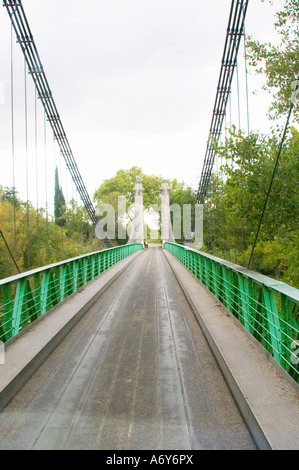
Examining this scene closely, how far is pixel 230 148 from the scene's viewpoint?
10.5m

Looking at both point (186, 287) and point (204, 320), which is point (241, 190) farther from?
point (204, 320)

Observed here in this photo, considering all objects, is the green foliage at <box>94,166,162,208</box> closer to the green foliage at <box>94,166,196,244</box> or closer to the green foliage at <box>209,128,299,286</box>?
the green foliage at <box>94,166,196,244</box>

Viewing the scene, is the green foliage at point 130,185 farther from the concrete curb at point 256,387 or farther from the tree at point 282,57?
the concrete curb at point 256,387

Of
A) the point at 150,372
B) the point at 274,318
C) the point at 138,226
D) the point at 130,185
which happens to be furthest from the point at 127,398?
the point at 130,185

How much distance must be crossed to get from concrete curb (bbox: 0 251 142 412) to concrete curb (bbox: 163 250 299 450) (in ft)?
5.91

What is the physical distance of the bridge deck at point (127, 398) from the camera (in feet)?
9.18

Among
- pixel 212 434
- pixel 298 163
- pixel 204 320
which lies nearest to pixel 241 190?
pixel 298 163

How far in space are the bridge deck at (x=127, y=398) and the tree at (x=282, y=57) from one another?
36.3 feet

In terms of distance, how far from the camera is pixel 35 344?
4.59 meters

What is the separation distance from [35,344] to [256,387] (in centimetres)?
241

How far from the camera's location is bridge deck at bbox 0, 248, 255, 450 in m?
2.80

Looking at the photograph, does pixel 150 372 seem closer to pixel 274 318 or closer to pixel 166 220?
pixel 274 318

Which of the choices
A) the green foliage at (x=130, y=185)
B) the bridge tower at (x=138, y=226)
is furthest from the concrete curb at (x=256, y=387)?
the green foliage at (x=130, y=185)
